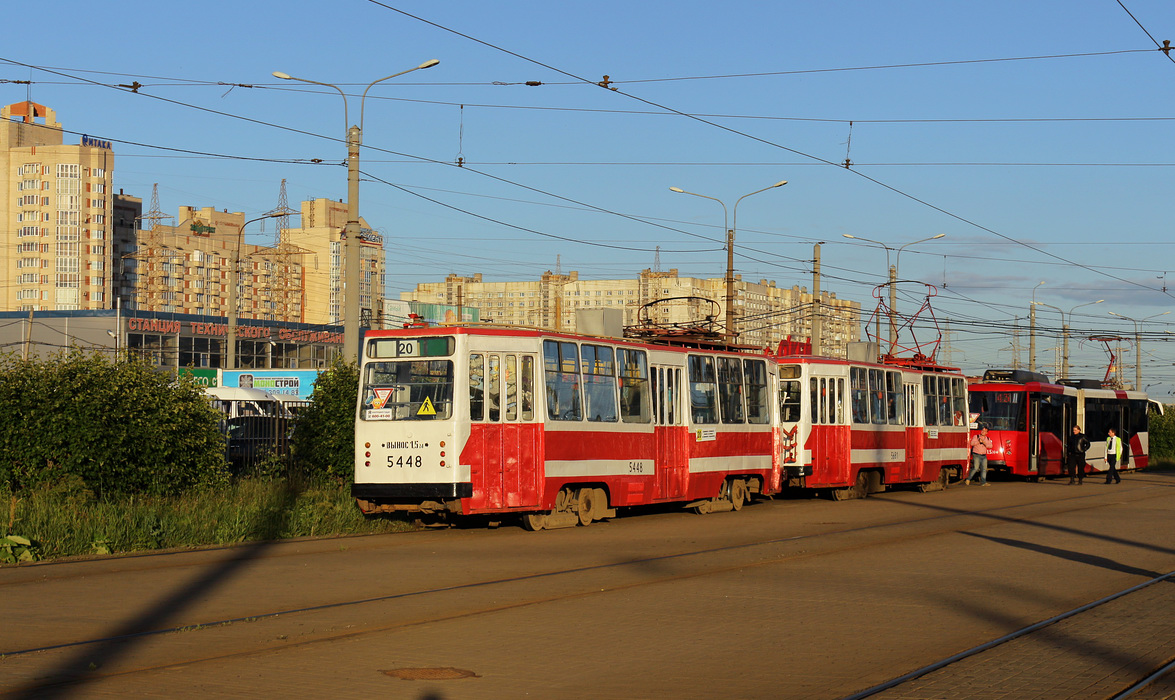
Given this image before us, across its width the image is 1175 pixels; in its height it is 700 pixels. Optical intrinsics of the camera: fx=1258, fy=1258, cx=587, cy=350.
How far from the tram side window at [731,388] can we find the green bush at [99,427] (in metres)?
9.42

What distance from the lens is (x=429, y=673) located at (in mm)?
8188

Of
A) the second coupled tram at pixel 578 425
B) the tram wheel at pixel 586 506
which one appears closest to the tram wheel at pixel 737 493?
the second coupled tram at pixel 578 425

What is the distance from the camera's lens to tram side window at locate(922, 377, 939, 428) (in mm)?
32188

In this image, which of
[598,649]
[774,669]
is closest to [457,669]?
[598,649]

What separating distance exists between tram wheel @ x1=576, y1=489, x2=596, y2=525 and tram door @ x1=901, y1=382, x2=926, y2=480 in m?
13.3

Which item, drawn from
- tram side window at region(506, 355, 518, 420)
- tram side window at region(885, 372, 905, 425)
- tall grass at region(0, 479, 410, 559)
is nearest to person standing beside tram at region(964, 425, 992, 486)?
tram side window at region(885, 372, 905, 425)

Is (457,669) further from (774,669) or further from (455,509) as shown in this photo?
(455,509)

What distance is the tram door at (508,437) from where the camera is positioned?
57.5 ft

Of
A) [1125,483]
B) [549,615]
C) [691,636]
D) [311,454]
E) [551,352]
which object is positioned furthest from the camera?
[1125,483]

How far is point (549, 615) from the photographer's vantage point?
1080 cm

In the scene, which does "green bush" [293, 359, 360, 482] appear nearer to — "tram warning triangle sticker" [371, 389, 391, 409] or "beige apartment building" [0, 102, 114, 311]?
"tram warning triangle sticker" [371, 389, 391, 409]

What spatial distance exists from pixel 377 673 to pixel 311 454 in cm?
1444

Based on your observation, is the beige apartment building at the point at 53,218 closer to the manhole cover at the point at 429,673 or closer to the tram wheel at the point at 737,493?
the tram wheel at the point at 737,493

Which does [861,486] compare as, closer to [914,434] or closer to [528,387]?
[914,434]
